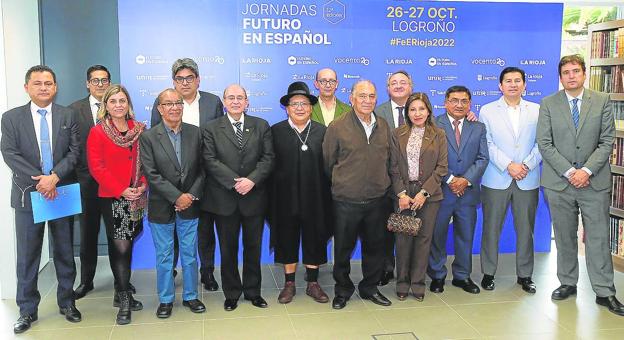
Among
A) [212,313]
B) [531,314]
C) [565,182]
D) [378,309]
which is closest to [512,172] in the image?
[565,182]

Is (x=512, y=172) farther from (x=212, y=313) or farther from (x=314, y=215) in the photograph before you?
(x=212, y=313)

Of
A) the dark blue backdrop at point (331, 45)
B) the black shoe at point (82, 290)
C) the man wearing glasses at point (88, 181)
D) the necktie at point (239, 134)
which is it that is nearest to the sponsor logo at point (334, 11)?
the dark blue backdrop at point (331, 45)

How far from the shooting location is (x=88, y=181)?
4523 millimetres

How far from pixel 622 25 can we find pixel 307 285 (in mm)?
3745

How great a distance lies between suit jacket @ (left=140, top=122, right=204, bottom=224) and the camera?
156 inches

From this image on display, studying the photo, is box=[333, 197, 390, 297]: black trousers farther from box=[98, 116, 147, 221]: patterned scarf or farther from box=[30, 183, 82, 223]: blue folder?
box=[30, 183, 82, 223]: blue folder

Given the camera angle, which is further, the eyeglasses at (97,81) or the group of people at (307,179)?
the eyeglasses at (97,81)

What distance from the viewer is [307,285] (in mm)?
4766

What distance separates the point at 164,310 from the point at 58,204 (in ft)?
3.46

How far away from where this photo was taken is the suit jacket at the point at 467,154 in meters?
4.63

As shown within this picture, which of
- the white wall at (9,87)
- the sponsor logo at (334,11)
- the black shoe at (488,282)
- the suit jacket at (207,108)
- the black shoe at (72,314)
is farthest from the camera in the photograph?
the sponsor logo at (334,11)

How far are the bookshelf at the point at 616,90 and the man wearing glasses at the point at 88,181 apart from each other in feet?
14.9

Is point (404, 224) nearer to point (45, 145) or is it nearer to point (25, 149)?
point (45, 145)

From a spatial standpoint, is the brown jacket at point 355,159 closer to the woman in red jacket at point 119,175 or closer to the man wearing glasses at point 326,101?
the man wearing glasses at point 326,101
